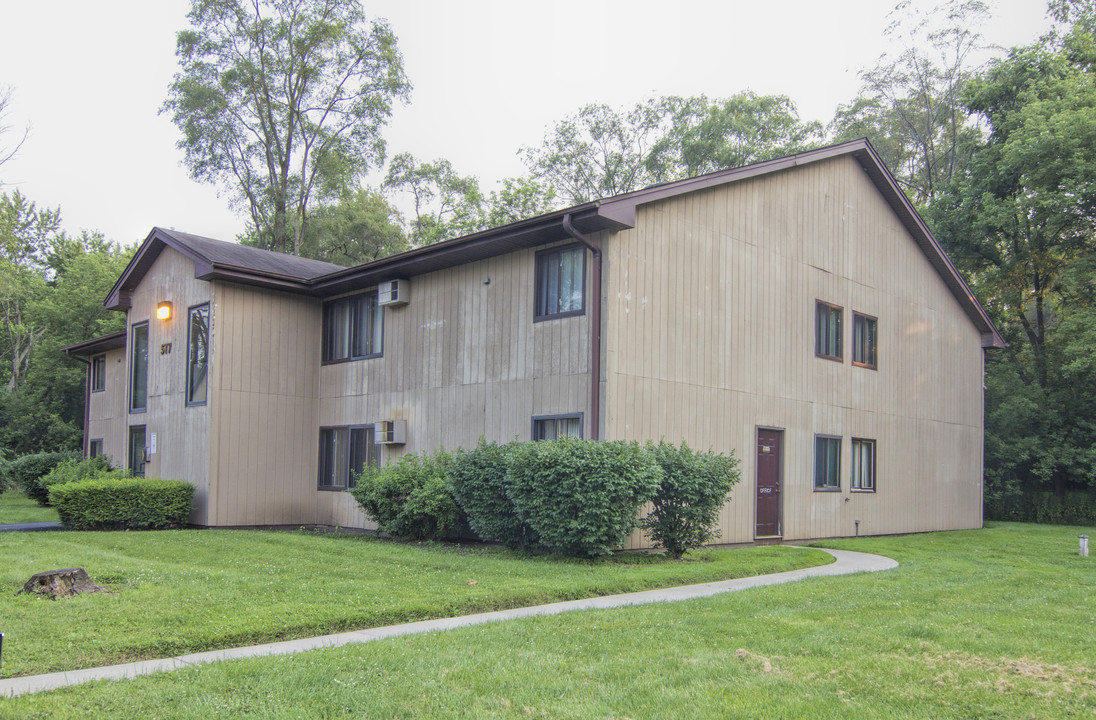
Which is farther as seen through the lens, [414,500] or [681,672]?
[414,500]

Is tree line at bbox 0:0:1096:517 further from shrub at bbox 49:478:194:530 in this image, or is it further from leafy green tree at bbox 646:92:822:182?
shrub at bbox 49:478:194:530

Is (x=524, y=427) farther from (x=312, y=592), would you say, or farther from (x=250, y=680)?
(x=250, y=680)

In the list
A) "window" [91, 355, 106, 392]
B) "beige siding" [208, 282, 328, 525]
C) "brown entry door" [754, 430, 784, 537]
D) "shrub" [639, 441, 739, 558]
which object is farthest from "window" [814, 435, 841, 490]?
"window" [91, 355, 106, 392]

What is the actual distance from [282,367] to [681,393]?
8.18m

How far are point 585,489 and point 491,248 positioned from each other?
15.9ft

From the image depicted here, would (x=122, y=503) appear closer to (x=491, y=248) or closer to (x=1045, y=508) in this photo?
(x=491, y=248)

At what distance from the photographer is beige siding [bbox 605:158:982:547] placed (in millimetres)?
13148

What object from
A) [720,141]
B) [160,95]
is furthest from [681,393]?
[160,95]

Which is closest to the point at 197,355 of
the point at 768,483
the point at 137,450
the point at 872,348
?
the point at 137,450

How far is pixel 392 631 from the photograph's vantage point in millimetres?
6902

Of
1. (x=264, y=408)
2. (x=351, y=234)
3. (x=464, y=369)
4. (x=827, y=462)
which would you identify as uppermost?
(x=351, y=234)

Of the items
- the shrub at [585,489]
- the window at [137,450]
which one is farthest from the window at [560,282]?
the window at [137,450]

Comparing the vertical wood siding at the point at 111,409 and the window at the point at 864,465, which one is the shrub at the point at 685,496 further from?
the vertical wood siding at the point at 111,409

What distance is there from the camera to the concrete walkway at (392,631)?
5273 millimetres
